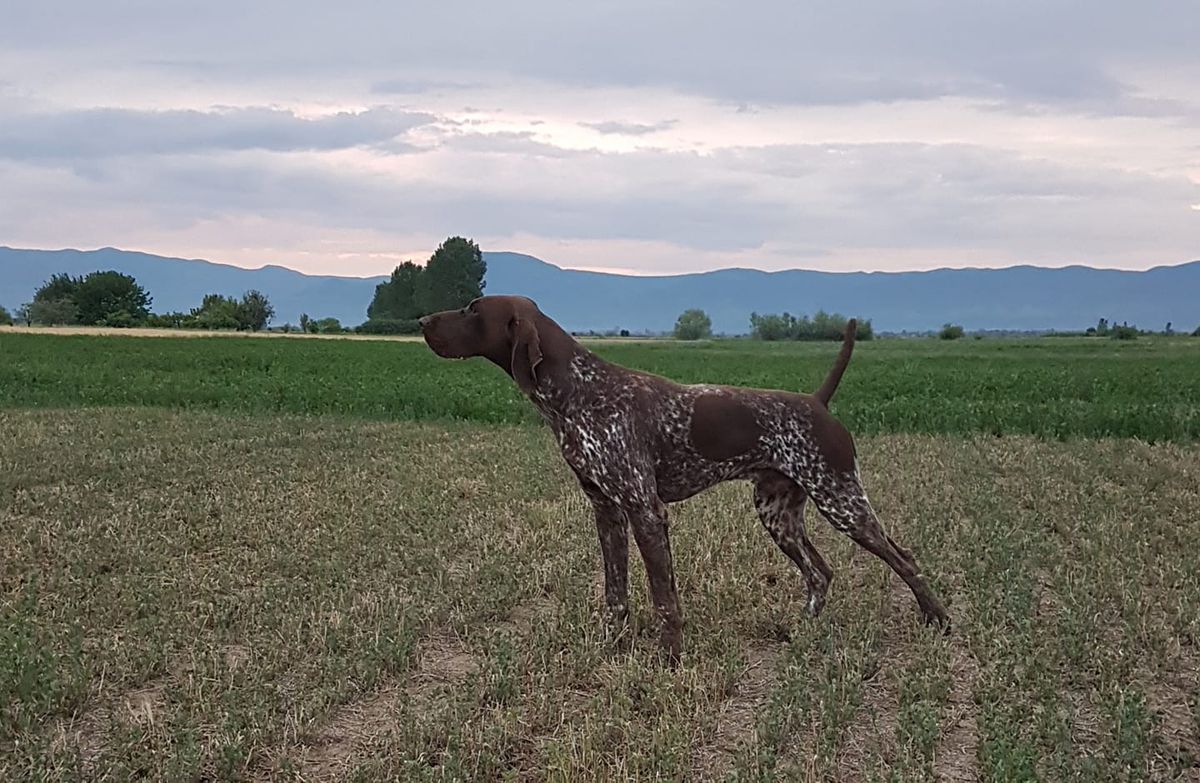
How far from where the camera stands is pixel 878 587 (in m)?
8.06

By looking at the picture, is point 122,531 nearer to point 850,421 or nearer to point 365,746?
point 365,746

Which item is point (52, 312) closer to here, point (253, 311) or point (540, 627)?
point (253, 311)

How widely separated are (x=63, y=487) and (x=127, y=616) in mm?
4991

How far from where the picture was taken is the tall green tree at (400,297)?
9290 cm

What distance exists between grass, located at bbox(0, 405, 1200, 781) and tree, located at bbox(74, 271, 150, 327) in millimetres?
87461

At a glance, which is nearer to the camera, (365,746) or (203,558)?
(365,746)

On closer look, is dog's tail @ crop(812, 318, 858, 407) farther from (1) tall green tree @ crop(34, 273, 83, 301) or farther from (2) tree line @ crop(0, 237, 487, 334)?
(1) tall green tree @ crop(34, 273, 83, 301)

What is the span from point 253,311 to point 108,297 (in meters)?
15.6

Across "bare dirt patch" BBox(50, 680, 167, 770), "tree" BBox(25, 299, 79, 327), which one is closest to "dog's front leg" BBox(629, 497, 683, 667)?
"bare dirt patch" BBox(50, 680, 167, 770)

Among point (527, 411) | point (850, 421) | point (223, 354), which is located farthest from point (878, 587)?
point (223, 354)

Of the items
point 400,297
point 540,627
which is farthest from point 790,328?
point 540,627

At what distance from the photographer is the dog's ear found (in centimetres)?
616

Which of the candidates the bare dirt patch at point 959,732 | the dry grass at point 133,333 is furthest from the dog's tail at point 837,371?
the dry grass at point 133,333

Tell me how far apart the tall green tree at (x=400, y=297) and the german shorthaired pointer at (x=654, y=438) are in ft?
284
